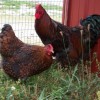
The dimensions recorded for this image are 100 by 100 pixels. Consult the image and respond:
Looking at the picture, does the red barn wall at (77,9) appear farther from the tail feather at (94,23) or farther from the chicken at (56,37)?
the chicken at (56,37)

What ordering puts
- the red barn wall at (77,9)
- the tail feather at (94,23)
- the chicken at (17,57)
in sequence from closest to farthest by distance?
the chicken at (17,57)
the tail feather at (94,23)
the red barn wall at (77,9)

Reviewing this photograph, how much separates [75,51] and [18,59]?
112 centimetres

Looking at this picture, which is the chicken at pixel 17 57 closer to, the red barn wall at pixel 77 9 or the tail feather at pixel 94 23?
the tail feather at pixel 94 23

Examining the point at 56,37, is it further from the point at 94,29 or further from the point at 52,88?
the point at 52,88

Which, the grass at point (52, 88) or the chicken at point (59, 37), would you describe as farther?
the chicken at point (59, 37)

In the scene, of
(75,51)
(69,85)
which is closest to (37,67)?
(69,85)

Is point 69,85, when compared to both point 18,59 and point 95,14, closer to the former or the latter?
point 18,59

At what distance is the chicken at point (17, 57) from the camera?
3564mm

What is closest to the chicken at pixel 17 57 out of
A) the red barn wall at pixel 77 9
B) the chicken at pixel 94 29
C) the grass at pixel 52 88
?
the grass at pixel 52 88

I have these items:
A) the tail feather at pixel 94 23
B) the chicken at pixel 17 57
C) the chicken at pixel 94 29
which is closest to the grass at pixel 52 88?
the chicken at pixel 17 57

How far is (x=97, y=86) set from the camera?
3314 mm

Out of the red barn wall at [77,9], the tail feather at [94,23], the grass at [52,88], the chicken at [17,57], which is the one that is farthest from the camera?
the red barn wall at [77,9]

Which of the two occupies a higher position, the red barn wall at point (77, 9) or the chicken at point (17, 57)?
the red barn wall at point (77, 9)

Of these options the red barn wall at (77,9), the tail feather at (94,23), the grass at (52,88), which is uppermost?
the red barn wall at (77,9)
